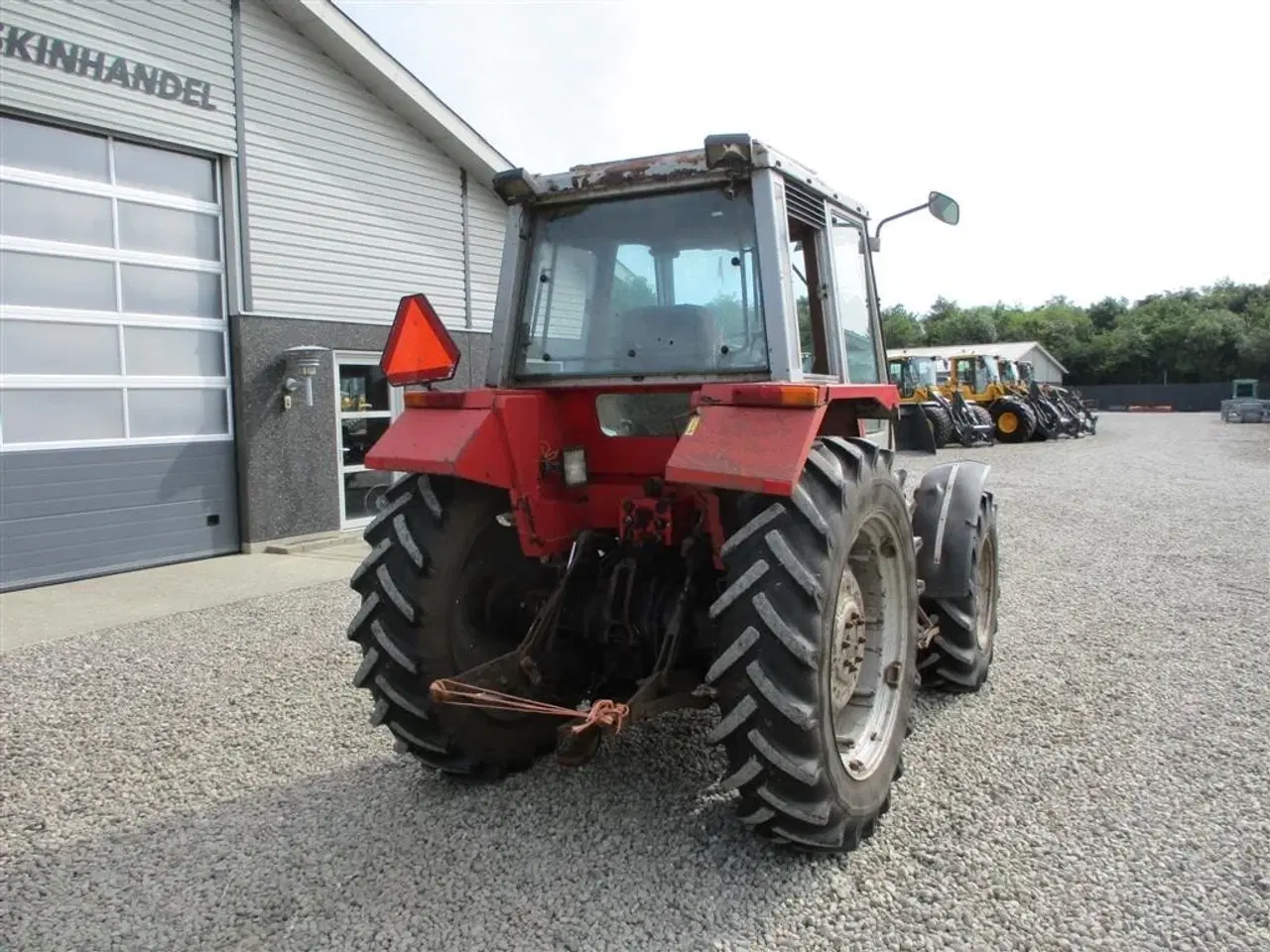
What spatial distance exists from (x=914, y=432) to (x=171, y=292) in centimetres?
719

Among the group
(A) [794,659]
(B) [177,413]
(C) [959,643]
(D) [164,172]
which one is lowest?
(C) [959,643]

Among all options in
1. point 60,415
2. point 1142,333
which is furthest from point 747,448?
point 1142,333

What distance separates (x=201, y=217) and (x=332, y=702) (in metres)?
6.16

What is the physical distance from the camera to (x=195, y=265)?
30.2ft

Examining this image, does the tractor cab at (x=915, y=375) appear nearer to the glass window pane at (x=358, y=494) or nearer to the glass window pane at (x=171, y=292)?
the glass window pane at (x=358, y=494)

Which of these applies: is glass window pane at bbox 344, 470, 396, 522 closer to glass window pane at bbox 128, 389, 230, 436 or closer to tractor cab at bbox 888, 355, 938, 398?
glass window pane at bbox 128, 389, 230, 436

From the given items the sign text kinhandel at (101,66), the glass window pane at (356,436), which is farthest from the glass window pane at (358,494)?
the sign text kinhandel at (101,66)

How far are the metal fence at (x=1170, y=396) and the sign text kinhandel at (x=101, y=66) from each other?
53975mm

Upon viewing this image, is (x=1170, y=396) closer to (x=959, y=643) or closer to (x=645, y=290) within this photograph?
(x=959, y=643)

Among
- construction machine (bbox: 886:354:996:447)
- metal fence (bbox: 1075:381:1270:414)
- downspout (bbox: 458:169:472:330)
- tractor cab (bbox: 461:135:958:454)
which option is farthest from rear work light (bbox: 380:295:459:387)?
metal fence (bbox: 1075:381:1270:414)

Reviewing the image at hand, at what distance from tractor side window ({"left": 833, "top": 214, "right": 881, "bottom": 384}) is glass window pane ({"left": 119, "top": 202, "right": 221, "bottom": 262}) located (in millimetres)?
7063

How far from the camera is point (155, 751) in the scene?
14.4ft

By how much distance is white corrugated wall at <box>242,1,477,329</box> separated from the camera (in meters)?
9.71

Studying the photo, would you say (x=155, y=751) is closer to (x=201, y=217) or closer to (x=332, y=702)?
(x=332, y=702)
